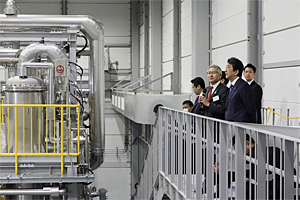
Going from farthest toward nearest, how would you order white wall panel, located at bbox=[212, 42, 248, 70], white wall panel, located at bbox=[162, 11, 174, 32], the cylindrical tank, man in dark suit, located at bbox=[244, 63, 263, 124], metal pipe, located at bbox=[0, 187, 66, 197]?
white wall panel, located at bbox=[162, 11, 174, 32] < white wall panel, located at bbox=[212, 42, 248, 70] < the cylindrical tank < metal pipe, located at bbox=[0, 187, 66, 197] < man in dark suit, located at bbox=[244, 63, 263, 124]

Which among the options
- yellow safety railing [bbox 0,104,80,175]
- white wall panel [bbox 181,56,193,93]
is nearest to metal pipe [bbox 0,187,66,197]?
yellow safety railing [bbox 0,104,80,175]

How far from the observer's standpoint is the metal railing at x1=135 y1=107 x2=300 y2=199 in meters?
4.11

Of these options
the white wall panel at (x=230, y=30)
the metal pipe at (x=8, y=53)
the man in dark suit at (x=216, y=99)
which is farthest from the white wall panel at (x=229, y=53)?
the metal pipe at (x=8, y=53)

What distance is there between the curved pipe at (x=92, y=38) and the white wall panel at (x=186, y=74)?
3.79 metres

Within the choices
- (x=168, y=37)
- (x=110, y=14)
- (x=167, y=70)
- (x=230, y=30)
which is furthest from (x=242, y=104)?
(x=110, y=14)

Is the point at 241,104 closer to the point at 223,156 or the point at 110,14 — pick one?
the point at 223,156

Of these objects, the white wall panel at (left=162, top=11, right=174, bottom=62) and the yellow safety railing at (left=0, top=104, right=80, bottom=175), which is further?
the white wall panel at (left=162, top=11, right=174, bottom=62)

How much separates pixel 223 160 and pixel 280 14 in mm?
3332

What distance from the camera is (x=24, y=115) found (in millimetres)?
8555

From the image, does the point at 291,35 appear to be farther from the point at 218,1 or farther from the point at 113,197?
the point at 113,197

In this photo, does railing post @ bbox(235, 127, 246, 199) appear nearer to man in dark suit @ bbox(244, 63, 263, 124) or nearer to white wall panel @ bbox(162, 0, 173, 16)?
man in dark suit @ bbox(244, 63, 263, 124)

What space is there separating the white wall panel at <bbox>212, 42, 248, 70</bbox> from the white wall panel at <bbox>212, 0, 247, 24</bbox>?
18.0 inches

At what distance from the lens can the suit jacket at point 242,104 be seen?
616 cm

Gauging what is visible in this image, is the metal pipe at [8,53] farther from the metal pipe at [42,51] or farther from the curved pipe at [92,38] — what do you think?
the metal pipe at [42,51]
